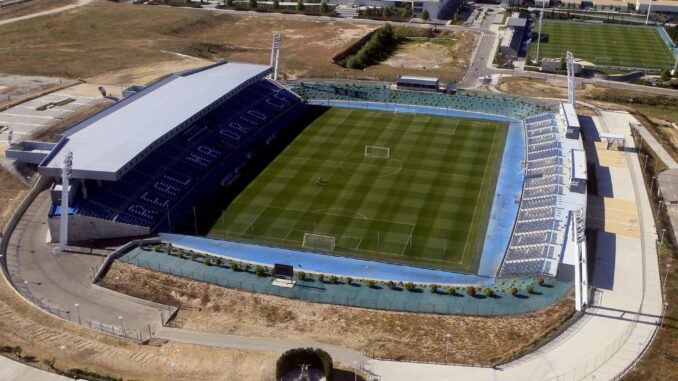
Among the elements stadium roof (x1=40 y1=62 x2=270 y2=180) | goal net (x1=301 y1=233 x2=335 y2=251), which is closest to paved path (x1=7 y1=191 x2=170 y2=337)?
stadium roof (x1=40 y1=62 x2=270 y2=180)

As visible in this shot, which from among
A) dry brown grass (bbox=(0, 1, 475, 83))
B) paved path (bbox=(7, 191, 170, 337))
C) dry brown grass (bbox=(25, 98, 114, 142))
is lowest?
paved path (bbox=(7, 191, 170, 337))

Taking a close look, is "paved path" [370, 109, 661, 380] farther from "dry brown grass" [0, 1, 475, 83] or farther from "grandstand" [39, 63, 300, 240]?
"dry brown grass" [0, 1, 475, 83]

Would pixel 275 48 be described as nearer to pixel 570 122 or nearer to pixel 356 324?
pixel 570 122

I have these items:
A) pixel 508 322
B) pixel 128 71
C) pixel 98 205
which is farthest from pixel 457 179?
pixel 128 71

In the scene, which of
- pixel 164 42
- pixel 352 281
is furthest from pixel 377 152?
pixel 164 42

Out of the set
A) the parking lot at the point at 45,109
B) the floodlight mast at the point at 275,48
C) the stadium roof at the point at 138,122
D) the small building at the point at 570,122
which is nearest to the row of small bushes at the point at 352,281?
the stadium roof at the point at 138,122

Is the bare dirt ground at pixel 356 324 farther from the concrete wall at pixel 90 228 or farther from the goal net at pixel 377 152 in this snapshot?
the goal net at pixel 377 152
